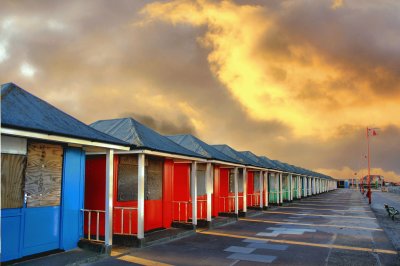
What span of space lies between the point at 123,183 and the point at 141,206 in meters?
1.31

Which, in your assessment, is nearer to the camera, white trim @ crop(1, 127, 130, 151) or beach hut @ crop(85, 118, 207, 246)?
white trim @ crop(1, 127, 130, 151)

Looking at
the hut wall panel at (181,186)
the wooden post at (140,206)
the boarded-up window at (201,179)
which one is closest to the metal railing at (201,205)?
the boarded-up window at (201,179)

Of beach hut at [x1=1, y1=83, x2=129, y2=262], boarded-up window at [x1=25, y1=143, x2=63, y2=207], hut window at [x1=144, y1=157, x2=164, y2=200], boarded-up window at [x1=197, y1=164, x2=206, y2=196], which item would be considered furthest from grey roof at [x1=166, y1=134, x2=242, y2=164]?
boarded-up window at [x1=25, y1=143, x2=63, y2=207]

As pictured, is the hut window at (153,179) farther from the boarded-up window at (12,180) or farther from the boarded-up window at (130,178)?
the boarded-up window at (12,180)

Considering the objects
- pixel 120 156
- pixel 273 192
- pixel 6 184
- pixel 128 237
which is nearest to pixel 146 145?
pixel 120 156

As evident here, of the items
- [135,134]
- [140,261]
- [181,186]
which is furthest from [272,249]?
[181,186]

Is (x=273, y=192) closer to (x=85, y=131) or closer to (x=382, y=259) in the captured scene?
(x=382, y=259)

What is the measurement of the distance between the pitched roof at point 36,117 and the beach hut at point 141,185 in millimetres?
1909

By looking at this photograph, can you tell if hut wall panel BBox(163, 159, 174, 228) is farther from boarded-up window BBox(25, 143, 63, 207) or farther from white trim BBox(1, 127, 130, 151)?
boarded-up window BBox(25, 143, 63, 207)

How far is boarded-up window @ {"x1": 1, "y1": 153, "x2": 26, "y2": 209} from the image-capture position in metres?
8.09

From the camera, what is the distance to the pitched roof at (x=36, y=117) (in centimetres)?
757

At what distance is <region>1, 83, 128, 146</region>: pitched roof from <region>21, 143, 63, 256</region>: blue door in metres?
0.79

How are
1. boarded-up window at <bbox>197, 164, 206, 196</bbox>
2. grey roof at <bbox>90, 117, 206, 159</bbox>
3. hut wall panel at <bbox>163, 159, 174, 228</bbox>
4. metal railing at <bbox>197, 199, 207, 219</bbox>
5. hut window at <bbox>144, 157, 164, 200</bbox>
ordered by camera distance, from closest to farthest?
grey roof at <bbox>90, 117, 206, 159</bbox>, hut window at <bbox>144, 157, 164, 200</bbox>, hut wall panel at <bbox>163, 159, 174, 228</bbox>, metal railing at <bbox>197, 199, 207, 219</bbox>, boarded-up window at <bbox>197, 164, 206, 196</bbox>

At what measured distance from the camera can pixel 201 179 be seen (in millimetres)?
18203
